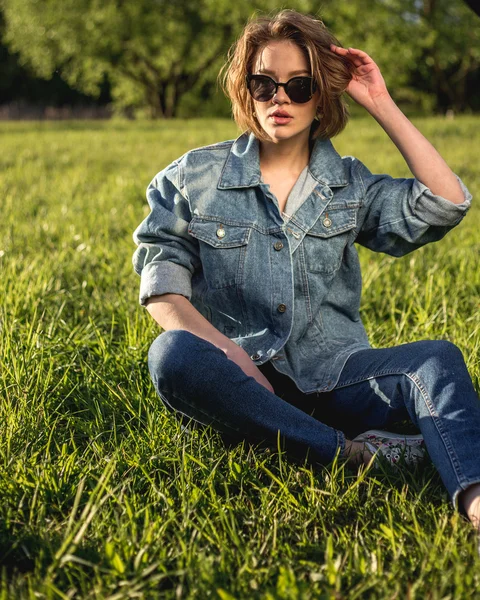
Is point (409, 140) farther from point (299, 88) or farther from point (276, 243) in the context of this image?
point (276, 243)

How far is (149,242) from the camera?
8.18 feet

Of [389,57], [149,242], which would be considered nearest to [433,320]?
[149,242]

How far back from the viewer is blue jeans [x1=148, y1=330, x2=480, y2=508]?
203 cm

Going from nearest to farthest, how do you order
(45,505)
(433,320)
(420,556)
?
(420,556) → (45,505) → (433,320)

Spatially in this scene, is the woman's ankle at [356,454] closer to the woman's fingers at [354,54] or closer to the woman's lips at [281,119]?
the woman's lips at [281,119]

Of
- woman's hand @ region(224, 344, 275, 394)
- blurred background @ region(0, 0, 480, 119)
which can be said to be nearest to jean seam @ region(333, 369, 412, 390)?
woman's hand @ region(224, 344, 275, 394)

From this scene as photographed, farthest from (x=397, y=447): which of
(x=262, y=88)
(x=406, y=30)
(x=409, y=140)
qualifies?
(x=406, y=30)

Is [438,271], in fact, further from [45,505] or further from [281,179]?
[45,505]

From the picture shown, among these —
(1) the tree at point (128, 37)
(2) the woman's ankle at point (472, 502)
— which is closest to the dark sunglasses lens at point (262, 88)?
(2) the woman's ankle at point (472, 502)

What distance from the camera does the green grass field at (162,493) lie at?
1.63 meters

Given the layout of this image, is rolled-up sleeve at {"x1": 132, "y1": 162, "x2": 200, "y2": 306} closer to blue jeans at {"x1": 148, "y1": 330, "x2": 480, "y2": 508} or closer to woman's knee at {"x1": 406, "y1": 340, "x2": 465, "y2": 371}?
blue jeans at {"x1": 148, "y1": 330, "x2": 480, "y2": 508}

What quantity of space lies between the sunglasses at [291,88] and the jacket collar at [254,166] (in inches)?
8.1

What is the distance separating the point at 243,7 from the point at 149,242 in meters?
28.5

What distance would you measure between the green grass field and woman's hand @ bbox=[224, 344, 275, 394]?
21cm
